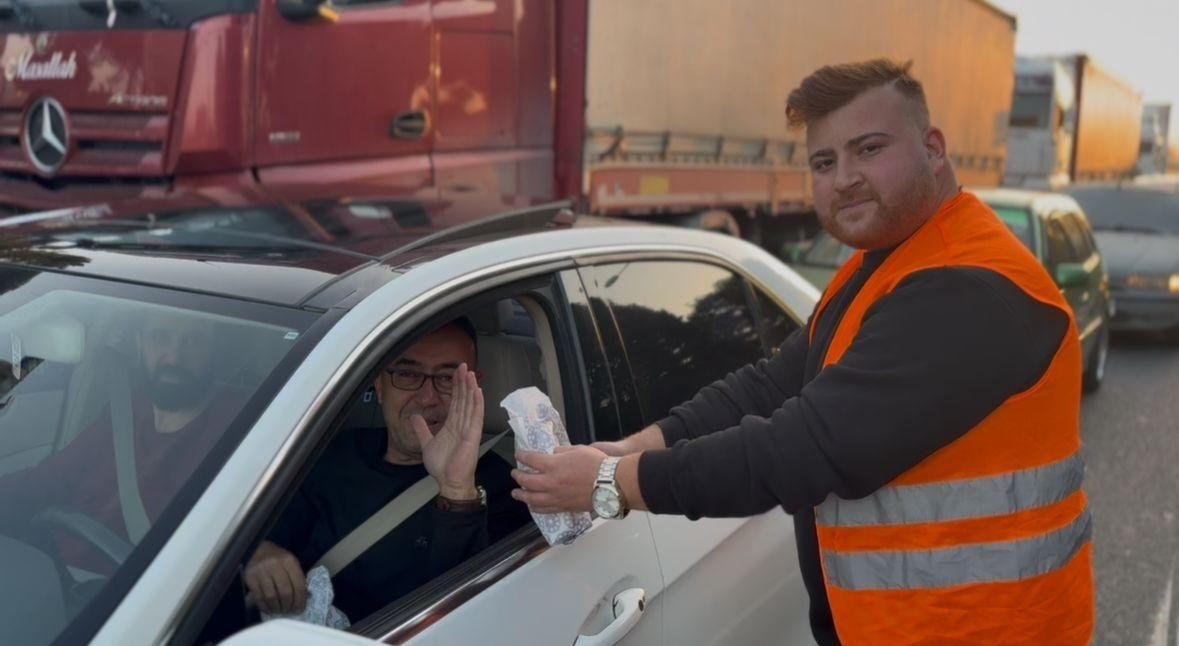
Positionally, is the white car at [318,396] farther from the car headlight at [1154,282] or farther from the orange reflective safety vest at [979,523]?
the car headlight at [1154,282]

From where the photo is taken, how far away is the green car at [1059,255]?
7.48 m

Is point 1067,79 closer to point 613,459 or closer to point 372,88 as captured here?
point 372,88

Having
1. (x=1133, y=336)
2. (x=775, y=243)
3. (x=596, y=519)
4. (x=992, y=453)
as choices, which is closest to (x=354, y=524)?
(x=596, y=519)

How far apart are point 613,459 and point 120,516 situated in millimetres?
793

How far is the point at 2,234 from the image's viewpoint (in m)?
2.68

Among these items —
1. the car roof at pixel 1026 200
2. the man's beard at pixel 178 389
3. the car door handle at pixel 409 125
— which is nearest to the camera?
the man's beard at pixel 178 389

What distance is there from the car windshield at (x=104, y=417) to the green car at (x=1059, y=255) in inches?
223

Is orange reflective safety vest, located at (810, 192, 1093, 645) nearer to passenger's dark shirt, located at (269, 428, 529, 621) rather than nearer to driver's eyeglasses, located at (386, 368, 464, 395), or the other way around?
passenger's dark shirt, located at (269, 428, 529, 621)

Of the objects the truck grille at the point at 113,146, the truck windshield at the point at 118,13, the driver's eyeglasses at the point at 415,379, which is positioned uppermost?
the truck windshield at the point at 118,13

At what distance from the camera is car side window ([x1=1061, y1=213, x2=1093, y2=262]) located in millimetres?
8180

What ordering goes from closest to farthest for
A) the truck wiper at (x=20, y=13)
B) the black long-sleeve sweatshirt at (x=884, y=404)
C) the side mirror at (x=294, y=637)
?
the side mirror at (x=294, y=637) → the black long-sleeve sweatshirt at (x=884, y=404) → the truck wiper at (x=20, y=13)

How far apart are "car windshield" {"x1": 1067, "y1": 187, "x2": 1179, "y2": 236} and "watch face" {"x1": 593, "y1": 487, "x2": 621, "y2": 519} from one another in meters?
11.2

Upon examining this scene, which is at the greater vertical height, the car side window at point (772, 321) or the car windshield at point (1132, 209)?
the car side window at point (772, 321)

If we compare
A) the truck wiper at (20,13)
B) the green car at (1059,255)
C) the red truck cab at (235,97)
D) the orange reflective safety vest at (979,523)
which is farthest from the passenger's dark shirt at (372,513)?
the green car at (1059,255)
